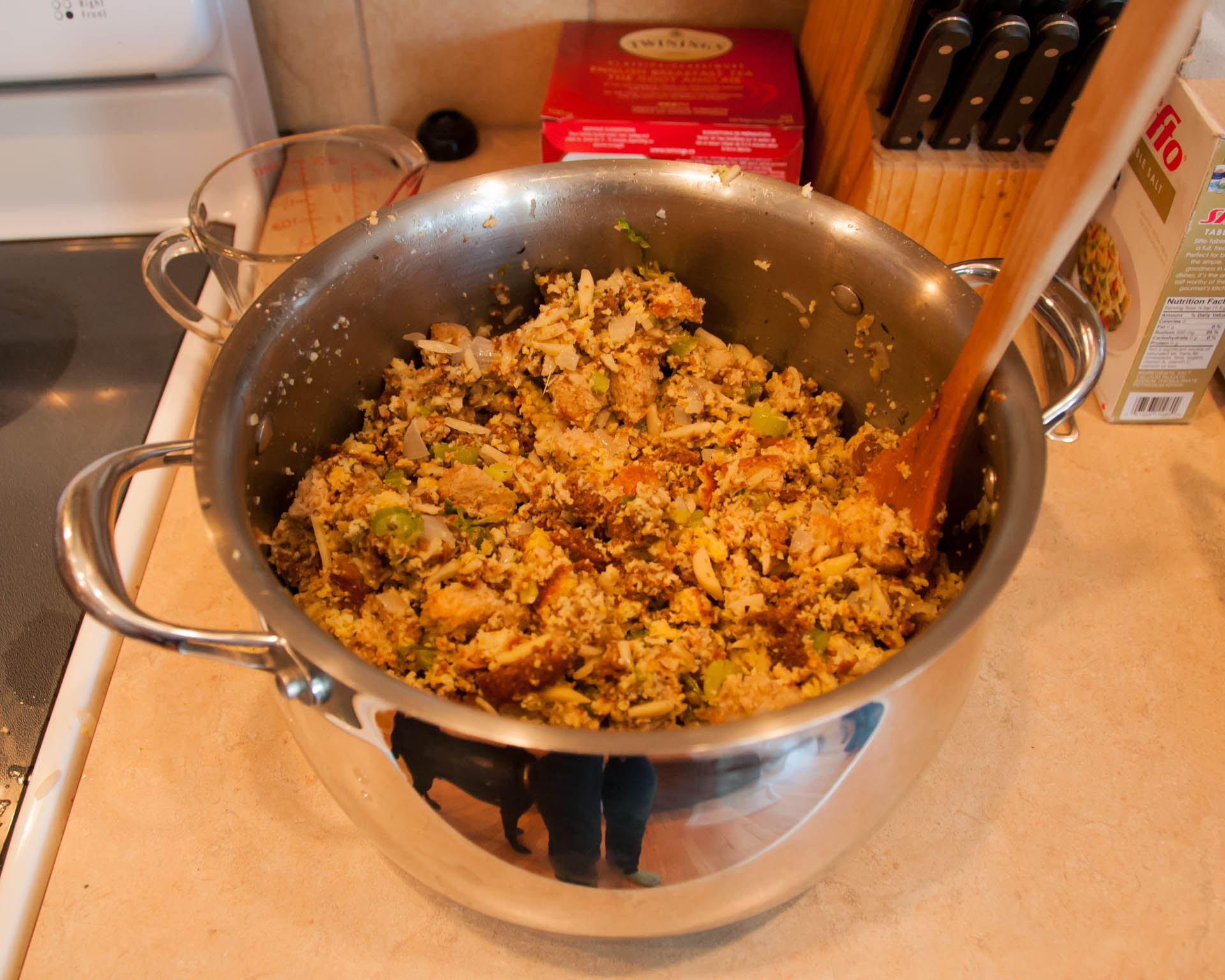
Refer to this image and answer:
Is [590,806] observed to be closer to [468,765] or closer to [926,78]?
[468,765]

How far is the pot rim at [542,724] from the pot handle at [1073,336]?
0.03m

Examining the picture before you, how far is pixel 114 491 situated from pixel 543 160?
856 millimetres

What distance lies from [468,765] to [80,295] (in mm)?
1080

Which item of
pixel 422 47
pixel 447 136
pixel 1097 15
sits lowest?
pixel 447 136

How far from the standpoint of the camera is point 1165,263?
960mm

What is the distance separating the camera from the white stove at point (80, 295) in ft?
2.68

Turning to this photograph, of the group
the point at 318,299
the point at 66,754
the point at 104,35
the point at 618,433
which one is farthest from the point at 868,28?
the point at 66,754

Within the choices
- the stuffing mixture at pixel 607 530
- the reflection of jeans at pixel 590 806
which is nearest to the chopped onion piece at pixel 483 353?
the stuffing mixture at pixel 607 530

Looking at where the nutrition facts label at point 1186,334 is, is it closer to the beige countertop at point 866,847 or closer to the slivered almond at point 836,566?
the beige countertop at point 866,847

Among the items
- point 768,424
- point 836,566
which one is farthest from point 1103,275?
point 836,566

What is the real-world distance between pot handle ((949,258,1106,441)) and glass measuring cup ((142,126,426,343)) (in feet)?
2.57

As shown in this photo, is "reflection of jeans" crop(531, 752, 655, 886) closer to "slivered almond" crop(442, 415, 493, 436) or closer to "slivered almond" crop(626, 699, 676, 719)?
"slivered almond" crop(626, 699, 676, 719)

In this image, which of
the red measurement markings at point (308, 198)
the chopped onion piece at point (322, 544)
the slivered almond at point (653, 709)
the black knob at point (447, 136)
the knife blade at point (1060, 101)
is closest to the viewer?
the slivered almond at point (653, 709)

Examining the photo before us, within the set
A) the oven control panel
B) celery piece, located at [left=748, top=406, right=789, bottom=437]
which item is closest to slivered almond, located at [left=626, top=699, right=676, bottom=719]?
celery piece, located at [left=748, top=406, right=789, bottom=437]
